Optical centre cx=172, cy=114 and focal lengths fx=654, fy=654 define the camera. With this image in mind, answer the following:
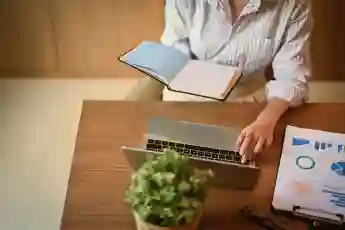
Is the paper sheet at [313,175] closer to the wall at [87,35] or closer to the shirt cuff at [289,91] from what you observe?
the shirt cuff at [289,91]

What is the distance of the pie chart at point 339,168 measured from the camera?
1.28m

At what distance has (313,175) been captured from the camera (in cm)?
129

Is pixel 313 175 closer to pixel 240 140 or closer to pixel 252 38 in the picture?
pixel 240 140

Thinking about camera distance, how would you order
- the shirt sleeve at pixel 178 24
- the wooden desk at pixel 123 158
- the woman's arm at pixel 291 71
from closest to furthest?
the wooden desk at pixel 123 158, the woman's arm at pixel 291 71, the shirt sleeve at pixel 178 24

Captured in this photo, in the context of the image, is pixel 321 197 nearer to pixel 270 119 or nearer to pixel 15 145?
pixel 270 119

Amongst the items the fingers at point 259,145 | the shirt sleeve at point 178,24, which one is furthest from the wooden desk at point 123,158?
the shirt sleeve at point 178,24

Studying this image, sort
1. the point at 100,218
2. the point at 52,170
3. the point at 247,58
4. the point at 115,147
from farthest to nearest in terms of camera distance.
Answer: the point at 52,170 < the point at 247,58 < the point at 115,147 < the point at 100,218

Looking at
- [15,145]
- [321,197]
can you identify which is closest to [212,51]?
[321,197]

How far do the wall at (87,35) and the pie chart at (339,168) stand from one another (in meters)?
1.25

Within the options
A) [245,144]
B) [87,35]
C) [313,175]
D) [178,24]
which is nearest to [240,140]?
[245,144]

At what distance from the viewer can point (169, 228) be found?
112cm

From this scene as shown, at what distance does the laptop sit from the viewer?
4.15 feet

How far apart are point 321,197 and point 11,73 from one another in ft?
5.45

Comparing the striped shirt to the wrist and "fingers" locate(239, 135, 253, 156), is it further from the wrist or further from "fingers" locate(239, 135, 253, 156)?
"fingers" locate(239, 135, 253, 156)
